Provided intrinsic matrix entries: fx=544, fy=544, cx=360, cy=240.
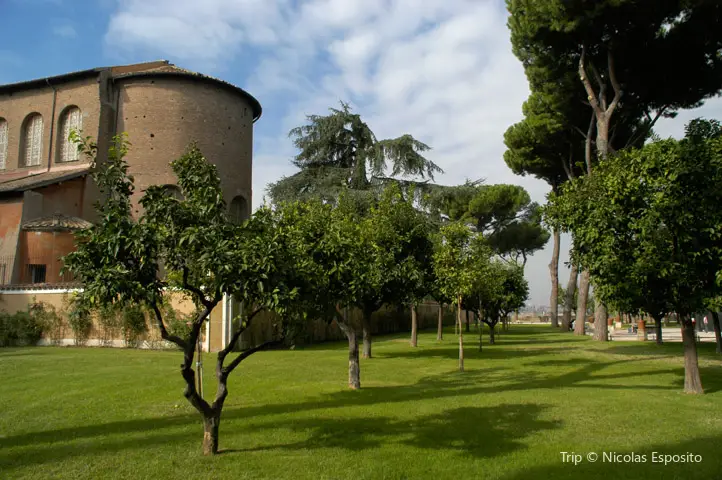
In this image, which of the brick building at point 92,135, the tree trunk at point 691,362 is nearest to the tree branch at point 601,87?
the tree trunk at point 691,362

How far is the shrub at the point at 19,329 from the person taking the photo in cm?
2341

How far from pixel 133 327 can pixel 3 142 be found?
84.8 feet

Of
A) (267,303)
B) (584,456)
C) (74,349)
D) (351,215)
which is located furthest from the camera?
(74,349)

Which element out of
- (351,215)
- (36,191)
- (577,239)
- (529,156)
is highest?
(529,156)

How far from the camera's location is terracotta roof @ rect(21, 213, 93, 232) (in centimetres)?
2978

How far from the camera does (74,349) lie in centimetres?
2164

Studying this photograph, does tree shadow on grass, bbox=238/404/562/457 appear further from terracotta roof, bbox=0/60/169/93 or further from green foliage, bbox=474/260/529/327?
terracotta roof, bbox=0/60/169/93

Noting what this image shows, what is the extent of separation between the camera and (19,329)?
77.0 feet

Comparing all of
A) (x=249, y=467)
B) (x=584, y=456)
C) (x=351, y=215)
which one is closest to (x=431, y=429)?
(x=584, y=456)

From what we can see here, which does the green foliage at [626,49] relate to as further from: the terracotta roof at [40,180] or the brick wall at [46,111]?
the brick wall at [46,111]

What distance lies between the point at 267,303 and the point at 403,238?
12.6m

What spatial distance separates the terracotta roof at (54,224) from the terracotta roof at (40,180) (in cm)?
199

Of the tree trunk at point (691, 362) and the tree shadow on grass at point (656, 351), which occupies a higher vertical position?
the tree trunk at point (691, 362)

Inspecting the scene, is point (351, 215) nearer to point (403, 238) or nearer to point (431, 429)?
point (403, 238)
